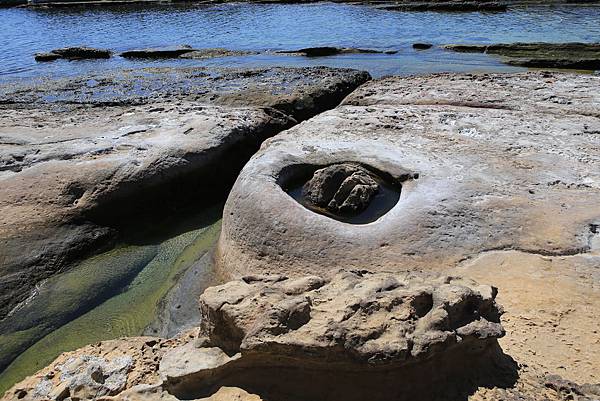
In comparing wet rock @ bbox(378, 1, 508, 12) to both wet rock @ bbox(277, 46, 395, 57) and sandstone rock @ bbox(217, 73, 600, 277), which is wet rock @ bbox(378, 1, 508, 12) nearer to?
wet rock @ bbox(277, 46, 395, 57)

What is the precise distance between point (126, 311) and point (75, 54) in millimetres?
11885

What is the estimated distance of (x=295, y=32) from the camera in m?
16.4

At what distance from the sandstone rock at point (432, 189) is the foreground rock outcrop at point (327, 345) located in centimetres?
99

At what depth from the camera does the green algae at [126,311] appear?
4.03 m

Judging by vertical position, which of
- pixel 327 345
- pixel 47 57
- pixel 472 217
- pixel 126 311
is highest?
pixel 327 345

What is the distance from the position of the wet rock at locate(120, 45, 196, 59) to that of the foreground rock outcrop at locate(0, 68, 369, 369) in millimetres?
5742

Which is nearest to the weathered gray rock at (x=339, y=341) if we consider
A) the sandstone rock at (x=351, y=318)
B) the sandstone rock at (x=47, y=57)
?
the sandstone rock at (x=351, y=318)

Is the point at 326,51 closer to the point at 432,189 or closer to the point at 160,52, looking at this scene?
the point at 160,52

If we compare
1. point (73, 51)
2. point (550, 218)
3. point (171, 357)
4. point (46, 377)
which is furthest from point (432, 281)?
point (73, 51)

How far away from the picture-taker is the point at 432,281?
2828mm

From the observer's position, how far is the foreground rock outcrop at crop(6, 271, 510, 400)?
7.64 ft

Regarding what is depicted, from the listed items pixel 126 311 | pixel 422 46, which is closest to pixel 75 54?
pixel 422 46

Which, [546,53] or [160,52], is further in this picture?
[160,52]

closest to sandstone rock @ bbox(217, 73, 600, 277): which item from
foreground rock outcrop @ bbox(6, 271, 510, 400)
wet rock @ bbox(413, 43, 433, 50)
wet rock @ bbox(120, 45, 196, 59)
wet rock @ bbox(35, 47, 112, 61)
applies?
foreground rock outcrop @ bbox(6, 271, 510, 400)
